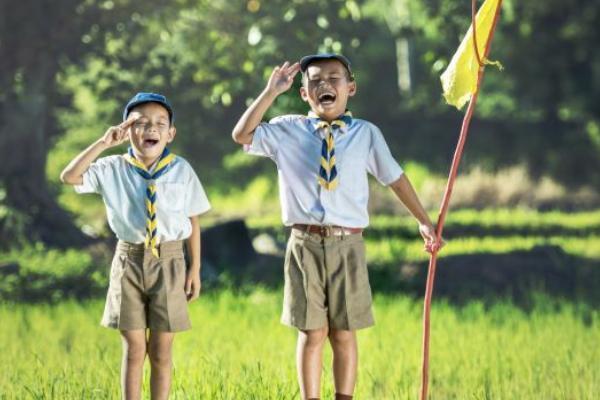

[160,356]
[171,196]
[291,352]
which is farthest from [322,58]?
[291,352]

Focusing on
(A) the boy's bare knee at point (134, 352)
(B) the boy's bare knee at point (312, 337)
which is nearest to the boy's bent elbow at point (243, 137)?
(B) the boy's bare knee at point (312, 337)

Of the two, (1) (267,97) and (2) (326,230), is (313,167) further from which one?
(1) (267,97)

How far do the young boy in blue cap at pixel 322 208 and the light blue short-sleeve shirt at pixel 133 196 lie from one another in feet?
1.04

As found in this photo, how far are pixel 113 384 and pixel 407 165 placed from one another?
59.0ft

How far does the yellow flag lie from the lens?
16.6 ft

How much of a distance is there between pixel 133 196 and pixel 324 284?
2.65ft

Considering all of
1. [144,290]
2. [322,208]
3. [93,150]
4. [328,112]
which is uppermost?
[328,112]

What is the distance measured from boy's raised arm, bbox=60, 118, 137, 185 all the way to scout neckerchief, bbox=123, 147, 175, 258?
0.12 metres

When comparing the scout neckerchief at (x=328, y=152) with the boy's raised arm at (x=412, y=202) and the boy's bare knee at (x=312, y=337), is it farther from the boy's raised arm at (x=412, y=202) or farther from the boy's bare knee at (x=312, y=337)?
the boy's bare knee at (x=312, y=337)

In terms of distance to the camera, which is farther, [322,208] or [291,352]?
[291,352]

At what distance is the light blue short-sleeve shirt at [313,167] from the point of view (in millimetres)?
4914

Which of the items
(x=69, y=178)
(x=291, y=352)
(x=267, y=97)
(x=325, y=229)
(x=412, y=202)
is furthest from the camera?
(x=291, y=352)

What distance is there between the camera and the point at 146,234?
4863mm

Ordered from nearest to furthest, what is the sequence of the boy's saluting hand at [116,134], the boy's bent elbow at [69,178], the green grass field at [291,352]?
the boy's saluting hand at [116,134], the boy's bent elbow at [69,178], the green grass field at [291,352]
